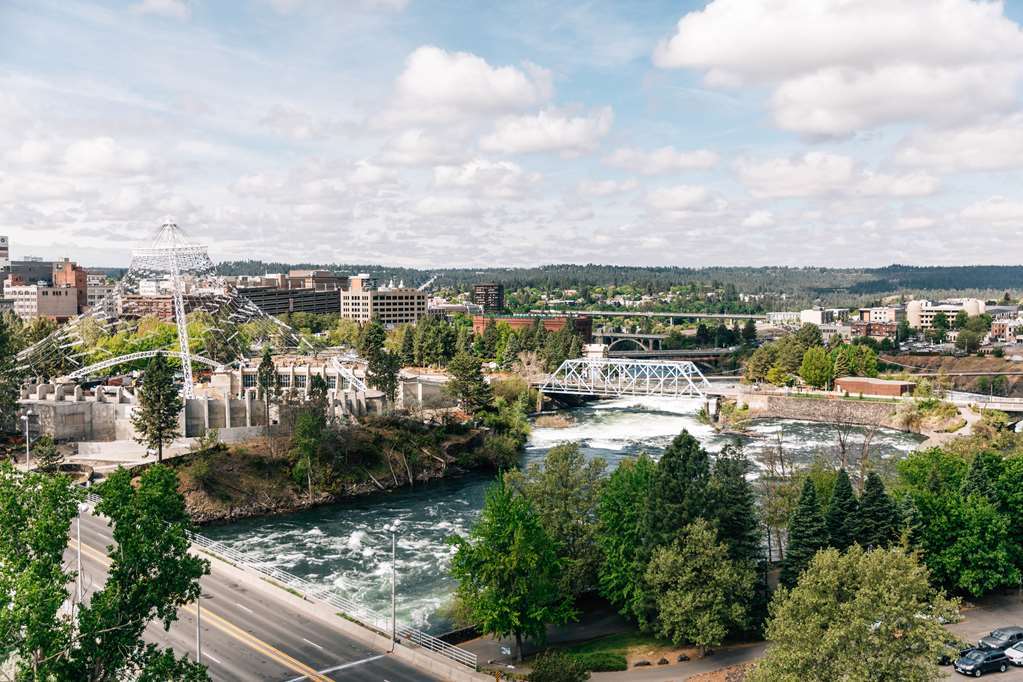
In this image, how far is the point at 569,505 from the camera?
1588 inches

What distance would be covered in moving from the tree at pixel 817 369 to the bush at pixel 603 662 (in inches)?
3574

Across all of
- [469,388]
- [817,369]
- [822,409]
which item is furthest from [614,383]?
[469,388]

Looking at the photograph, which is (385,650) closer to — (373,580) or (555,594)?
(555,594)

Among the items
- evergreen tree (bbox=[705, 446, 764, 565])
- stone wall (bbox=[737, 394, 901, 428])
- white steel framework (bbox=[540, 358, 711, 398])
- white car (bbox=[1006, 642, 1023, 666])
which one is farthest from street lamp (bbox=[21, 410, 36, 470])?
stone wall (bbox=[737, 394, 901, 428])

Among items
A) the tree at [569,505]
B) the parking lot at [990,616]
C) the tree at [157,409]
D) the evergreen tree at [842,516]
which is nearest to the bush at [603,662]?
the tree at [569,505]

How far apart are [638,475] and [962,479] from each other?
648 inches

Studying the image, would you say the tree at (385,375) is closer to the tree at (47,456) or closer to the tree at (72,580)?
the tree at (47,456)

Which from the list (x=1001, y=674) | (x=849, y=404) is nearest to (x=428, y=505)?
(x=1001, y=674)

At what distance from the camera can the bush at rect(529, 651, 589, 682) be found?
28.3 m

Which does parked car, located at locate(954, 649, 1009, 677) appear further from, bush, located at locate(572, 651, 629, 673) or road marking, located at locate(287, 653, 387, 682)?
road marking, located at locate(287, 653, 387, 682)

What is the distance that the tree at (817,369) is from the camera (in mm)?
115875

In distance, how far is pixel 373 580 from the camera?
46.9m

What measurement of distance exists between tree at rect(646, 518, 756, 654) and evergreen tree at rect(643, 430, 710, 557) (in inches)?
25.7

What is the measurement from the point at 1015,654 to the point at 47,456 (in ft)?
194
